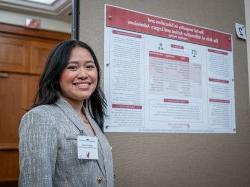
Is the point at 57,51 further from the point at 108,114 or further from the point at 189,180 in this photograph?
the point at 189,180

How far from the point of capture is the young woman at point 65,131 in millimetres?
1056

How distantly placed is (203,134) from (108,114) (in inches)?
24.9

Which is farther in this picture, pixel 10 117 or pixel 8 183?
pixel 10 117

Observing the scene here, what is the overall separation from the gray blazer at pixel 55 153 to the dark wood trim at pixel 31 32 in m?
3.46

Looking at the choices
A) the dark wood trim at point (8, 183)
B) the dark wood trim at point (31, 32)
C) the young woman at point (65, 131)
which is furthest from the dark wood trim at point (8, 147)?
the young woman at point (65, 131)

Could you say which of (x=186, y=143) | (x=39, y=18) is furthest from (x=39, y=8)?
(x=186, y=143)

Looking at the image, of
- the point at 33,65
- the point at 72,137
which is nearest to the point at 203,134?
the point at 72,137

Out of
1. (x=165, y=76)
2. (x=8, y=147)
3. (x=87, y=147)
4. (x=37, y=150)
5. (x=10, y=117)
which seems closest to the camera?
(x=37, y=150)

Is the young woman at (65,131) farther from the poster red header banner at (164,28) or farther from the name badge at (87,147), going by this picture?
the poster red header banner at (164,28)

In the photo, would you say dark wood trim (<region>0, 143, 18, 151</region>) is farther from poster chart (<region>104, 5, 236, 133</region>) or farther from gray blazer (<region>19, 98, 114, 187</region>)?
gray blazer (<region>19, 98, 114, 187</region>)

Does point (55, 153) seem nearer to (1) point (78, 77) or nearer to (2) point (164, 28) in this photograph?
(1) point (78, 77)

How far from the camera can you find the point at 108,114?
152 centimetres

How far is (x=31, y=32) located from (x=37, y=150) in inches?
149

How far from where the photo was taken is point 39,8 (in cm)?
431
